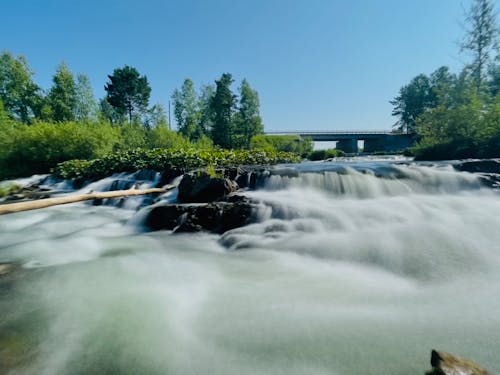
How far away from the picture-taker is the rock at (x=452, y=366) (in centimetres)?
169

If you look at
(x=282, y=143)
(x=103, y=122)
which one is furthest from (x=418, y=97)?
(x=103, y=122)

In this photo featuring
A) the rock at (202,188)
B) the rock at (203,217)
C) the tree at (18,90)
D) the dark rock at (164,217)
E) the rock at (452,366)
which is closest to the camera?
the rock at (452,366)

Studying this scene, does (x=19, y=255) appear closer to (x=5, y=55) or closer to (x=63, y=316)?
(x=63, y=316)

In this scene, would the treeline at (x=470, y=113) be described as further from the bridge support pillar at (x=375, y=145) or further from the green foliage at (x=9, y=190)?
the bridge support pillar at (x=375, y=145)

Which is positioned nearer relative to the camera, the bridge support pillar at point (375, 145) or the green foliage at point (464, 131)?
the green foliage at point (464, 131)

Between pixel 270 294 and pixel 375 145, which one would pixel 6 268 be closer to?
pixel 270 294

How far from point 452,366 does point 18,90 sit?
45548mm

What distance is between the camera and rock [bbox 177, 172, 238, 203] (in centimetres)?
834

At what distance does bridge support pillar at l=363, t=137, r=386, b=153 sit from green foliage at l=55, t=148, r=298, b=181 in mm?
45427

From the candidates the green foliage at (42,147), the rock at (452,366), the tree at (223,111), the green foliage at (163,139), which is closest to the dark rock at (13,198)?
the green foliage at (42,147)

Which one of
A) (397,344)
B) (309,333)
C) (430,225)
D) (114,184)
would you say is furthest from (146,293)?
(114,184)

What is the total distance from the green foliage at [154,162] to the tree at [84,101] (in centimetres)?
2203

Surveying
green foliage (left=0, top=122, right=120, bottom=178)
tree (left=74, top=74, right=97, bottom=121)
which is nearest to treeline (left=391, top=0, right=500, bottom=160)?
green foliage (left=0, top=122, right=120, bottom=178)

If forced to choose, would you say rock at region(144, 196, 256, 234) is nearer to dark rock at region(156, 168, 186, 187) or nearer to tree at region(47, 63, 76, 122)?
dark rock at region(156, 168, 186, 187)
